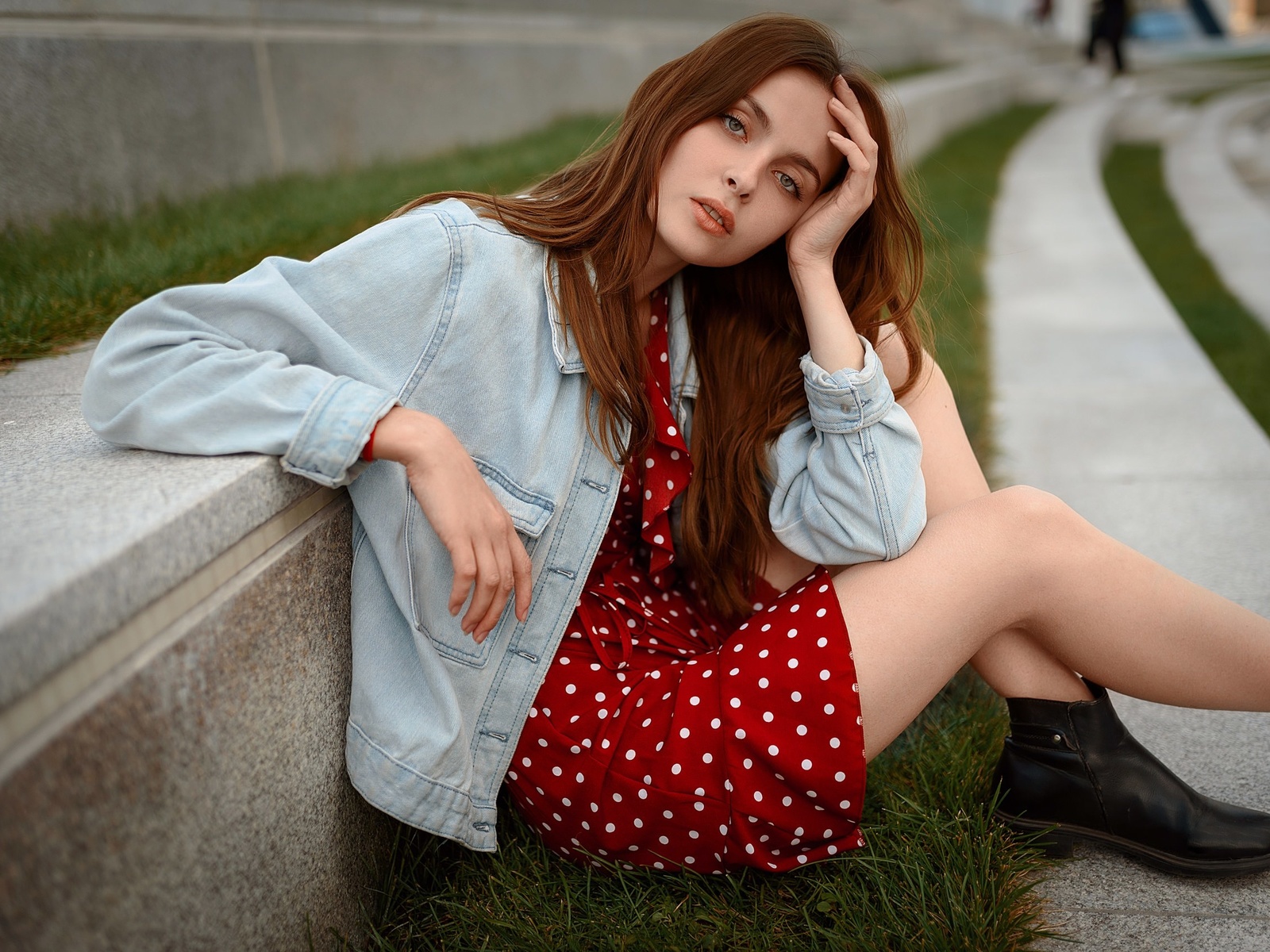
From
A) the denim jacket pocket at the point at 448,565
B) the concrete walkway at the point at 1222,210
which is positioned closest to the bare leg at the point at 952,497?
the denim jacket pocket at the point at 448,565

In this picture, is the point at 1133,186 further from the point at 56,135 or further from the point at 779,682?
the point at 779,682

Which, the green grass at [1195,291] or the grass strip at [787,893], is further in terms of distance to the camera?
the green grass at [1195,291]

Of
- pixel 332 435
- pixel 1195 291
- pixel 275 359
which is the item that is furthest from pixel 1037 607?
pixel 1195 291

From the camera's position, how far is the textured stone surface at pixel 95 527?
1053 millimetres

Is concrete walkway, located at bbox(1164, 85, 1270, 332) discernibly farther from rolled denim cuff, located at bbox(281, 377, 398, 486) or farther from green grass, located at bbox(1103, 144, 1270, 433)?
rolled denim cuff, located at bbox(281, 377, 398, 486)

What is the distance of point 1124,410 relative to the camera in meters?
4.07

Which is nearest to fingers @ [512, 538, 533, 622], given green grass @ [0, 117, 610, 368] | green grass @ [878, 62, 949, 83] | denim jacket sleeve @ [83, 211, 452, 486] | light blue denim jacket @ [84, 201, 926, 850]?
light blue denim jacket @ [84, 201, 926, 850]

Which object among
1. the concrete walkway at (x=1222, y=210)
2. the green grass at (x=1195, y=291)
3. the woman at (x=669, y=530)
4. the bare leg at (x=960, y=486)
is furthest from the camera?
the concrete walkway at (x=1222, y=210)

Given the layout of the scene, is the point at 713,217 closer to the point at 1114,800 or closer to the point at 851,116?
the point at 851,116

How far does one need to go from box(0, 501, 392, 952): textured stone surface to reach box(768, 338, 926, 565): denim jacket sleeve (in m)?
0.82

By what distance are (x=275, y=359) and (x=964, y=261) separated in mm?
5319

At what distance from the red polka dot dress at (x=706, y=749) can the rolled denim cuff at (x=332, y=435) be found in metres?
0.58

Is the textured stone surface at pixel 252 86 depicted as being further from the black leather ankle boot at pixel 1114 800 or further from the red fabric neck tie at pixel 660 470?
the black leather ankle boot at pixel 1114 800

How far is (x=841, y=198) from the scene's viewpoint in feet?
6.40
